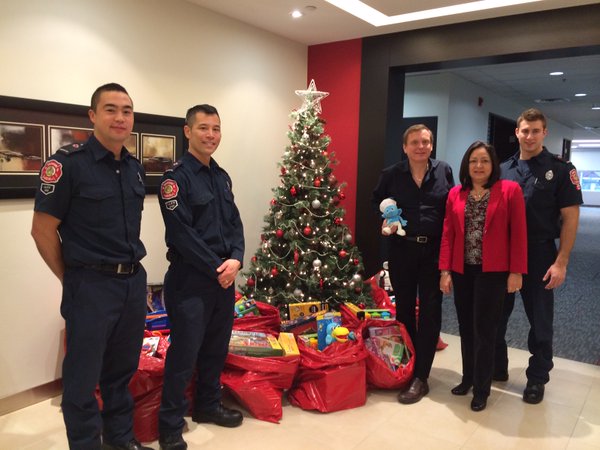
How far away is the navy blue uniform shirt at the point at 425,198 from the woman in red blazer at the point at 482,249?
0.34ft

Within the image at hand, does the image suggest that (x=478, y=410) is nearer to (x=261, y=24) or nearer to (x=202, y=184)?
(x=202, y=184)

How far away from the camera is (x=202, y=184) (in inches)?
91.4

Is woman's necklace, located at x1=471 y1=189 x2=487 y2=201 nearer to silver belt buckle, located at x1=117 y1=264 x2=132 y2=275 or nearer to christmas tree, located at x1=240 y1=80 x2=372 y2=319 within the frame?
christmas tree, located at x1=240 y1=80 x2=372 y2=319

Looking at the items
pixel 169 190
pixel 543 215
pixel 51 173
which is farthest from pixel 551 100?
pixel 51 173

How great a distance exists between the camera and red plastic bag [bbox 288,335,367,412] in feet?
9.02

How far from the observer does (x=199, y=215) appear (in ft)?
7.54

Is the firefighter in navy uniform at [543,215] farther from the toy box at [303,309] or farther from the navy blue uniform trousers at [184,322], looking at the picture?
the navy blue uniform trousers at [184,322]

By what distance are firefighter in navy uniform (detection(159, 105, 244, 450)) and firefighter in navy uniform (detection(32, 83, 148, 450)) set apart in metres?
0.22

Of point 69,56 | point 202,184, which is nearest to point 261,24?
point 69,56

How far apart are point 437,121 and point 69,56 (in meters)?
4.85

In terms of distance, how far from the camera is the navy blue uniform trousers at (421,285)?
2.89 m

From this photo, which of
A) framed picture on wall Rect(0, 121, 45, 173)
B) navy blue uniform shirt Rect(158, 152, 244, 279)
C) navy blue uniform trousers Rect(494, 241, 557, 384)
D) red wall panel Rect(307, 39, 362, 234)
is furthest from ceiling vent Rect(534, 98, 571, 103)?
framed picture on wall Rect(0, 121, 45, 173)

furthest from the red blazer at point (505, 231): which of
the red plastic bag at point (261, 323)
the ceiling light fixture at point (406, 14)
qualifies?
the ceiling light fixture at point (406, 14)

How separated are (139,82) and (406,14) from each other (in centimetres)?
211
